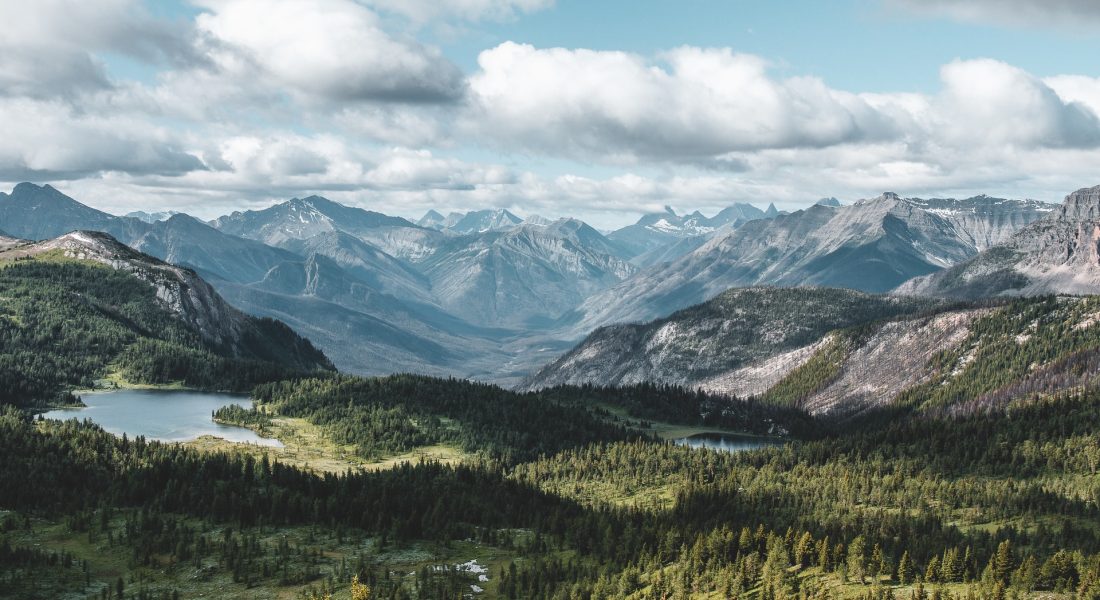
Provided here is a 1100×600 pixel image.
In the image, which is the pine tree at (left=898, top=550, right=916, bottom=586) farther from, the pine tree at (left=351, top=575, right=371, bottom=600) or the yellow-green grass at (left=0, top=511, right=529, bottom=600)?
the pine tree at (left=351, top=575, right=371, bottom=600)

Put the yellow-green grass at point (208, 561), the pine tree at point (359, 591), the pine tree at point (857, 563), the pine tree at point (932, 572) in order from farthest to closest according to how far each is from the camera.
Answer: the yellow-green grass at point (208, 561) → the pine tree at point (857, 563) → the pine tree at point (932, 572) → the pine tree at point (359, 591)

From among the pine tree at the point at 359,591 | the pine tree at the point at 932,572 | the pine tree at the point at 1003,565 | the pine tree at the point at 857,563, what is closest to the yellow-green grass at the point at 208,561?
the pine tree at the point at 359,591

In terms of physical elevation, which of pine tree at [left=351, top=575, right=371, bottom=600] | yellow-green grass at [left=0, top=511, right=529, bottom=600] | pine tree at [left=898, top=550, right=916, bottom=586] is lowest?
yellow-green grass at [left=0, top=511, right=529, bottom=600]

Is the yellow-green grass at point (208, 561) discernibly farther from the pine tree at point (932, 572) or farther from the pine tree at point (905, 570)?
the pine tree at point (932, 572)

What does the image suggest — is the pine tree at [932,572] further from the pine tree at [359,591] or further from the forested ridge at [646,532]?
the pine tree at [359,591]

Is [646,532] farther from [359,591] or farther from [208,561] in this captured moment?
[208,561]

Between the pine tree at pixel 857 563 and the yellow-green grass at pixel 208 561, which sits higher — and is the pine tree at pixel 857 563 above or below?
above

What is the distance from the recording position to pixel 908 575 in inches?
5010

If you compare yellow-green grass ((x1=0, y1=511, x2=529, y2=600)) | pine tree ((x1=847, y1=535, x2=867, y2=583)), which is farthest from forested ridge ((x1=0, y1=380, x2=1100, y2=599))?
yellow-green grass ((x1=0, y1=511, x2=529, y2=600))

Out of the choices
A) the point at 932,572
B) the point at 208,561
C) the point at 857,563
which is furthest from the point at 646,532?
the point at 208,561

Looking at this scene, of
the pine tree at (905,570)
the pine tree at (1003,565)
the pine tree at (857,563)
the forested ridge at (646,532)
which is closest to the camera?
the pine tree at (1003,565)

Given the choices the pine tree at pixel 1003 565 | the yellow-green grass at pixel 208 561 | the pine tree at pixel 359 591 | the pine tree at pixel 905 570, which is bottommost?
the yellow-green grass at pixel 208 561

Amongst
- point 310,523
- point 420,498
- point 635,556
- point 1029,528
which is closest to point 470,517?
point 420,498

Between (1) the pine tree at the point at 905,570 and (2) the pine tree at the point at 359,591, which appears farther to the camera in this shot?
(1) the pine tree at the point at 905,570
